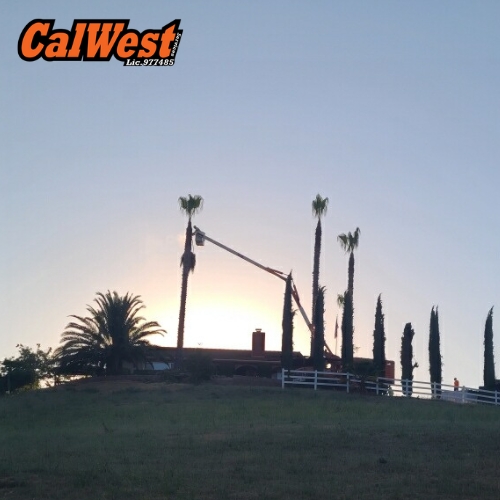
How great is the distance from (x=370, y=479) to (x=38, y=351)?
58341mm

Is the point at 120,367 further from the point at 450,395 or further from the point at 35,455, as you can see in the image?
the point at 35,455

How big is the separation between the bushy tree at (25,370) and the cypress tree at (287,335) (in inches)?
583

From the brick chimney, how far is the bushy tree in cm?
1488

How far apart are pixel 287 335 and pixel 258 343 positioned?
1057 cm

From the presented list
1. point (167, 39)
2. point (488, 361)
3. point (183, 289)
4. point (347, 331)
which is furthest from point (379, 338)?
point (167, 39)

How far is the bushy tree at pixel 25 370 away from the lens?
63375 mm

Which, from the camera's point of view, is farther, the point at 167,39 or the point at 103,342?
the point at 103,342

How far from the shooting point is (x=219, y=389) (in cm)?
4816

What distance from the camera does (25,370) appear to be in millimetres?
66062

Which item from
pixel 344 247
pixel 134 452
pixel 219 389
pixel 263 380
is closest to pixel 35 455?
pixel 134 452

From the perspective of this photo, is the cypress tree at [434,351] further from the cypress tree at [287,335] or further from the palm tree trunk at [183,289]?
the palm tree trunk at [183,289]

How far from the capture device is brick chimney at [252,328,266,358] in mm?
70688

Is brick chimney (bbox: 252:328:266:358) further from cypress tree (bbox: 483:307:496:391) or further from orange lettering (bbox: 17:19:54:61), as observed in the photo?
orange lettering (bbox: 17:19:54:61)

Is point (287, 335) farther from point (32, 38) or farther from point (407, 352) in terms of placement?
point (32, 38)
